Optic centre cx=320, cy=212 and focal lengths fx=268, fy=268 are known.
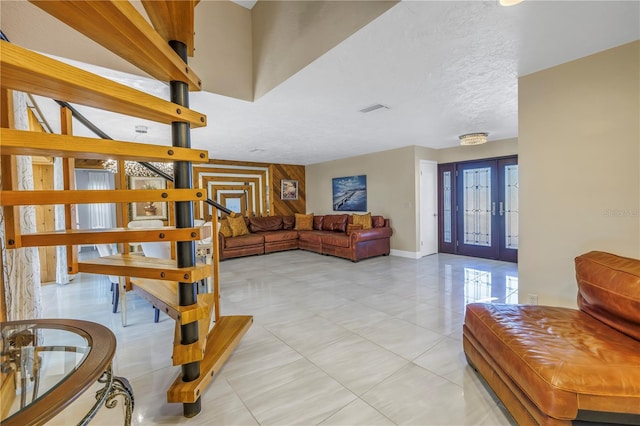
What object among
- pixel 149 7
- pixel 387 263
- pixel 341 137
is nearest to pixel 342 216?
pixel 387 263

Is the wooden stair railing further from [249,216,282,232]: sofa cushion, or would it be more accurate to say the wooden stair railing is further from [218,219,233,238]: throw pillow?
[249,216,282,232]: sofa cushion

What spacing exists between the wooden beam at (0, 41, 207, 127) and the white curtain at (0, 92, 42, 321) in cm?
109

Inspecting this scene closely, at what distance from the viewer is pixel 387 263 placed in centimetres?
538

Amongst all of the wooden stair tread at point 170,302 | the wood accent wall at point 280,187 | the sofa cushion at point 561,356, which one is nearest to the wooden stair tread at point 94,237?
the wooden stair tread at point 170,302

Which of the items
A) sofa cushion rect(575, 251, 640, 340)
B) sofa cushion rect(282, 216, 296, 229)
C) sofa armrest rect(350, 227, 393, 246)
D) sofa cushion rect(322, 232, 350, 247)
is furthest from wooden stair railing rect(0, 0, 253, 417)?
sofa cushion rect(282, 216, 296, 229)

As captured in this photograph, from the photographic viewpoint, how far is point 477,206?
5719 mm

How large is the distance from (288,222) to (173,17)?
6.59m

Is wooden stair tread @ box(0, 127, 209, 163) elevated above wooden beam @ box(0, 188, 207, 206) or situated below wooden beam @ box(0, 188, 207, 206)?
above

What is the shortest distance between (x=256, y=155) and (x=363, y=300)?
457cm

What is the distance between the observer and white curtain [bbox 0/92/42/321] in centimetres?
158

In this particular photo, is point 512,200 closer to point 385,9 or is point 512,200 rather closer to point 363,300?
point 363,300

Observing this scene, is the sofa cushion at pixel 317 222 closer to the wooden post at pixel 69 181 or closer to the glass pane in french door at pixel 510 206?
the glass pane in french door at pixel 510 206

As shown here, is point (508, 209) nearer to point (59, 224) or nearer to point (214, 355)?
point (214, 355)

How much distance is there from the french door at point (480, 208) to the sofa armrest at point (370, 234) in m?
1.36
